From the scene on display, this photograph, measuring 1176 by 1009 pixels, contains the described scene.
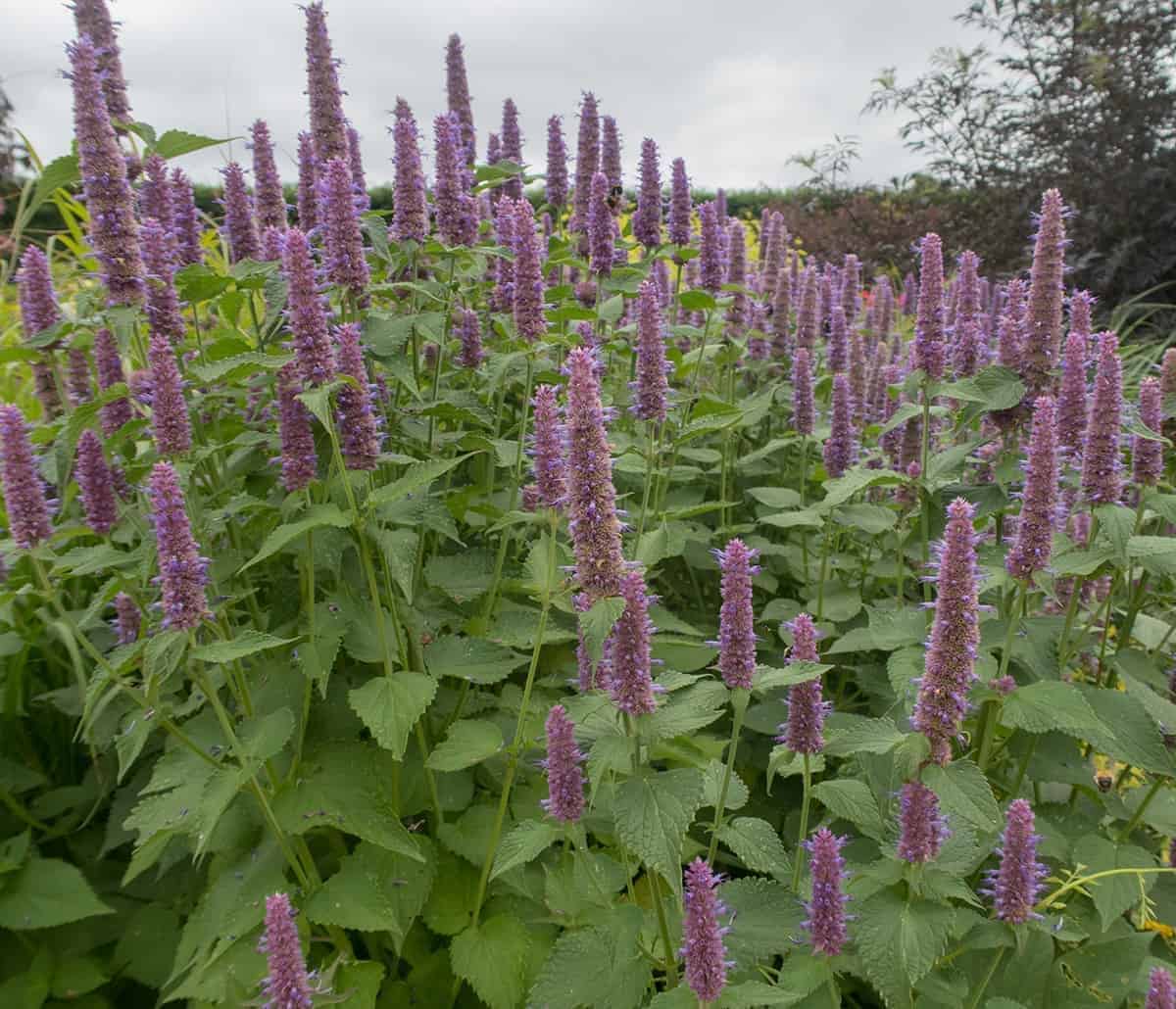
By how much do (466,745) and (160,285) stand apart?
1702mm

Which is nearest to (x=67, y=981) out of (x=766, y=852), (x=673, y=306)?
(x=766, y=852)

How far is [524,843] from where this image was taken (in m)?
2.14

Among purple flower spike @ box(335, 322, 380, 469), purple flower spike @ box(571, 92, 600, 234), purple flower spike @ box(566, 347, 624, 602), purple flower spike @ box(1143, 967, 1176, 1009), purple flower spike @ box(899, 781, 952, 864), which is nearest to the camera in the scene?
purple flower spike @ box(1143, 967, 1176, 1009)

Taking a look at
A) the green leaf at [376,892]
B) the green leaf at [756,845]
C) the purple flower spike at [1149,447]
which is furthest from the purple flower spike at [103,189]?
the purple flower spike at [1149,447]

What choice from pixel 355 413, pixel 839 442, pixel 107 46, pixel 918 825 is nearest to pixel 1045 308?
pixel 839 442

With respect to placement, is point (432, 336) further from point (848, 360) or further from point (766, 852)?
point (848, 360)

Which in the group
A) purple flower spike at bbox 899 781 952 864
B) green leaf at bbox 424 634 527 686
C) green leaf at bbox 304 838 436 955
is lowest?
green leaf at bbox 304 838 436 955

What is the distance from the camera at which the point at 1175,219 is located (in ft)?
32.4

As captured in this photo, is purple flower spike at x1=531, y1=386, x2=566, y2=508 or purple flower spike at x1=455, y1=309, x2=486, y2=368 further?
purple flower spike at x1=455, y1=309, x2=486, y2=368

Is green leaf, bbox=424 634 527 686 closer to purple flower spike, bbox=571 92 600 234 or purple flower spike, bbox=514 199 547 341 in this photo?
purple flower spike, bbox=514 199 547 341

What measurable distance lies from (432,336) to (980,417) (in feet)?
6.62

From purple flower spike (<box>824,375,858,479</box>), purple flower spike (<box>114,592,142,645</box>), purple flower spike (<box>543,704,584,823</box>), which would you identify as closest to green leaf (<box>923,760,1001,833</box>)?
purple flower spike (<box>543,704,584,823</box>)

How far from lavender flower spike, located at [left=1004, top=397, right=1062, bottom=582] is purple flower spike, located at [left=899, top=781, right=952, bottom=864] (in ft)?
2.37

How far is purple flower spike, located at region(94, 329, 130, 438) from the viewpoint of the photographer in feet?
9.52
